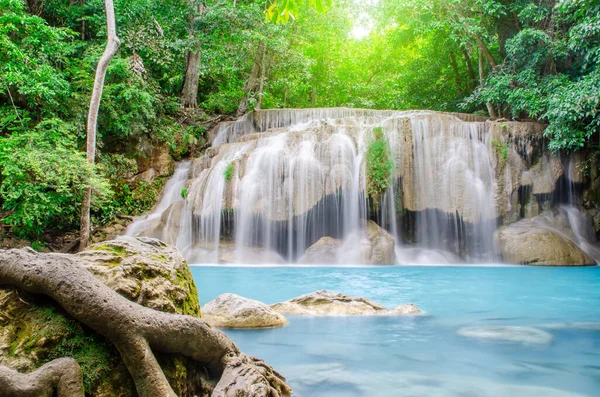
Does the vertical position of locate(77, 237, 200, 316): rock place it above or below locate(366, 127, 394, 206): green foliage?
below

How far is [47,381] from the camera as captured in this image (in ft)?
5.98

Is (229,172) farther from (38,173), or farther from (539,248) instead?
(539,248)

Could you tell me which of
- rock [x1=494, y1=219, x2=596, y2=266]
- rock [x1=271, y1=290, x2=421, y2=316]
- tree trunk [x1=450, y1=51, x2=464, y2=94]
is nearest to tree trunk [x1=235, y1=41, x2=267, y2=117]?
tree trunk [x1=450, y1=51, x2=464, y2=94]

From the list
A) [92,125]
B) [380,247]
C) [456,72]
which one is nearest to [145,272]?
[380,247]

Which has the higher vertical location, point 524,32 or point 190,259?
point 524,32

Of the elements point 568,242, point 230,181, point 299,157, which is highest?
point 299,157

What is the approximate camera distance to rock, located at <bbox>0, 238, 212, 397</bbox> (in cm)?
197

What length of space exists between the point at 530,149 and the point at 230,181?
1008 centimetres

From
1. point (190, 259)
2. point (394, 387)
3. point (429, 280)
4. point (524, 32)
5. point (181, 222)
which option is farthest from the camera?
point (524, 32)

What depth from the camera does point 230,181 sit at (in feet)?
43.7

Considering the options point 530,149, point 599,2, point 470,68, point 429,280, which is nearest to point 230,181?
point 429,280

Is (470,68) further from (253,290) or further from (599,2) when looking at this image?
(253,290)

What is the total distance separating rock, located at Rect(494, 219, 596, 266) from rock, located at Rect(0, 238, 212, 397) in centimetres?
1175

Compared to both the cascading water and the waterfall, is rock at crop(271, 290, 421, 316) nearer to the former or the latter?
the cascading water
